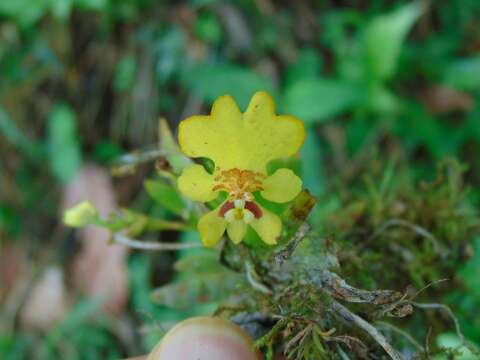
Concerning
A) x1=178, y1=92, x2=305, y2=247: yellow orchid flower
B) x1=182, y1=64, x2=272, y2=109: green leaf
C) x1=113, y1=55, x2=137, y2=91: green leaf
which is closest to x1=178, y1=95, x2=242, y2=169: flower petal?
x1=178, y1=92, x2=305, y2=247: yellow orchid flower

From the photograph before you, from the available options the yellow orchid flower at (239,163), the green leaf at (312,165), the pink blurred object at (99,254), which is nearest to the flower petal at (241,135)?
the yellow orchid flower at (239,163)

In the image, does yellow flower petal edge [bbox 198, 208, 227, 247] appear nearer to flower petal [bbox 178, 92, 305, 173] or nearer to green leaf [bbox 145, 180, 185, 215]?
flower petal [bbox 178, 92, 305, 173]

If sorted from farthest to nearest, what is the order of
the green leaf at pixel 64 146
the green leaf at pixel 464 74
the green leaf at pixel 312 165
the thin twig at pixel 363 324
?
1. the green leaf at pixel 64 146
2. the green leaf at pixel 464 74
3. the green leaf at pixel 312 165
4. the thin twig at pixel 363 324

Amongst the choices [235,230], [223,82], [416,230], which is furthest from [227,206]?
[223,82]

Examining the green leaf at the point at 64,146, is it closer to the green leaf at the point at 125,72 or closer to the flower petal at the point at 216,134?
the green leaf at the point at 125,72

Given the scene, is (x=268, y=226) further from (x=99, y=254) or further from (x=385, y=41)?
(x=99, y=254)

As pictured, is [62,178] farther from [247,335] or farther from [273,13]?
[247,335]

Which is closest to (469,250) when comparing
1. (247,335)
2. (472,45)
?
(247,335)
